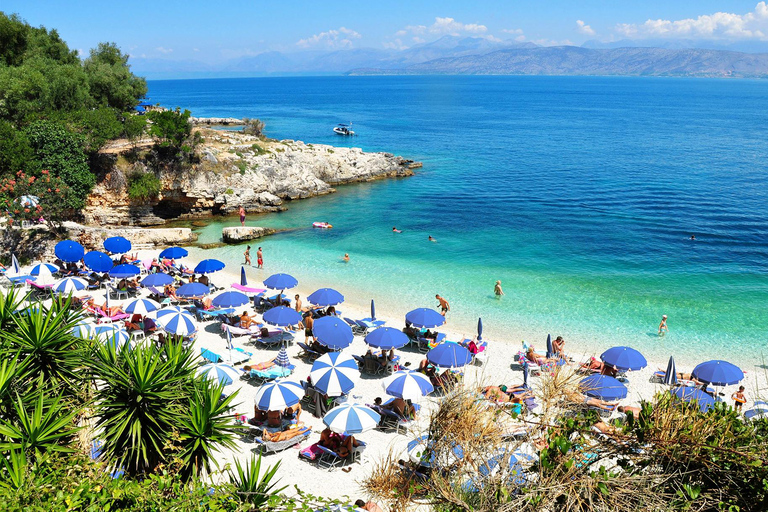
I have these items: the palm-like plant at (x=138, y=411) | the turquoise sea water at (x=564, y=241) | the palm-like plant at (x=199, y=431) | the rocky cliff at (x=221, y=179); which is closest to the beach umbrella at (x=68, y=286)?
the turquoise sea water at (x=564, y=241)

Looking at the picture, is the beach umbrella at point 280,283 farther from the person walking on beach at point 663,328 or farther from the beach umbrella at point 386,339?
the person walking on beach at point 663,328

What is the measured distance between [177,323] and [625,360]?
15108 millimetres

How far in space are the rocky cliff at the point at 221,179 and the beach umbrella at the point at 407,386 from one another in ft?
97.5

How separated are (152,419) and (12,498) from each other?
250 centimetres

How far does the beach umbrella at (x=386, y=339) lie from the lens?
1759 centimetres

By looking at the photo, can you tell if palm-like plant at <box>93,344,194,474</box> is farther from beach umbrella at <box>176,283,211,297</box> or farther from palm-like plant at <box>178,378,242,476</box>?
beach umbrella at <box>176,283,211,297</box>

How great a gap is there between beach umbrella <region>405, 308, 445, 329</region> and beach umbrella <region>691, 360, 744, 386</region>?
27.9 ft

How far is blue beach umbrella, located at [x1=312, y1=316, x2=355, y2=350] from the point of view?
17.4 m

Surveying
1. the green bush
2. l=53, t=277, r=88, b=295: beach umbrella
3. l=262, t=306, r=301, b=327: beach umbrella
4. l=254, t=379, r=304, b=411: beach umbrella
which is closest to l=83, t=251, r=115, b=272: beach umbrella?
l=53, t=277, r=88, b=295: beach umbrella

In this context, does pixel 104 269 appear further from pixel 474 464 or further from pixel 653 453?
pixel 653 453

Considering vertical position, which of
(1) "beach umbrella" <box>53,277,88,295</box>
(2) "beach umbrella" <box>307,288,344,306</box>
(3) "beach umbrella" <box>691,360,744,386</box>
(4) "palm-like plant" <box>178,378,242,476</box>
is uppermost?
(4) "palm-like plant" <box>178,378,242,476</box>

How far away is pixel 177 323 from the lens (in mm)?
17828

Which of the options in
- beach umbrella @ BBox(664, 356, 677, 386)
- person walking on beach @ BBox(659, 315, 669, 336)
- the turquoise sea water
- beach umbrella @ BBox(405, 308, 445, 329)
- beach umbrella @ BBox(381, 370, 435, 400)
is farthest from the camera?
the turquoise sea water

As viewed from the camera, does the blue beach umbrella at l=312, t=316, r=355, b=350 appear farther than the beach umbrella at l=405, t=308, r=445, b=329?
No
